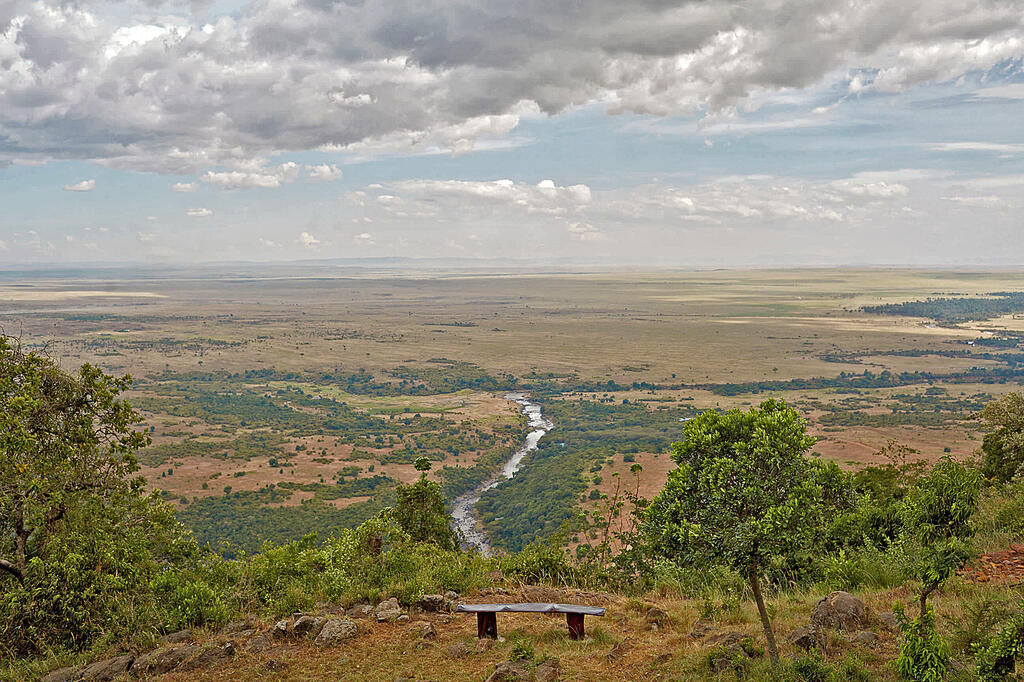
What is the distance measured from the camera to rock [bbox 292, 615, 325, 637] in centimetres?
958

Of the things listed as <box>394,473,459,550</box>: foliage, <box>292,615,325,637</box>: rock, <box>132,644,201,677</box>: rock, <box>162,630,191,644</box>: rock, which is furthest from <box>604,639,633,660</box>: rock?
<box>394,473,459,550</box>: foliage

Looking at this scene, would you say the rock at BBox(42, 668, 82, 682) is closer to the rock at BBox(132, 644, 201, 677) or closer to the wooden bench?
the rock at BBox(132, 644, 201, 677)

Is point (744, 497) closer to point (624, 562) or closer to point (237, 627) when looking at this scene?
point (624, 562)

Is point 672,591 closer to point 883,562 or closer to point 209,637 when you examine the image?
point 883,562

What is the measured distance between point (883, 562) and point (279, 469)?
6949 cm

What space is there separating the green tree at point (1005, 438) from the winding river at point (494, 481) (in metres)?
19.0

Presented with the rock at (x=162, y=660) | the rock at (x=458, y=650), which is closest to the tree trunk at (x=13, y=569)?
the rock at (x=162, y=660)

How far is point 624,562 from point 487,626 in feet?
18.1

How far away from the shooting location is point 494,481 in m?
68.1

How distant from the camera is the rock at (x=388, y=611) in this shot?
403 inches

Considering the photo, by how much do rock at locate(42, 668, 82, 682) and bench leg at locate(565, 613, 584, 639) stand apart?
22.8 feet

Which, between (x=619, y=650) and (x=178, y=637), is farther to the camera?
(x=178, y=637)

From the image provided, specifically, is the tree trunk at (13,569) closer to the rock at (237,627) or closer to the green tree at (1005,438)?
the rock at (237,627)

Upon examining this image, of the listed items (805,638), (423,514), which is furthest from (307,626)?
(423,514)
